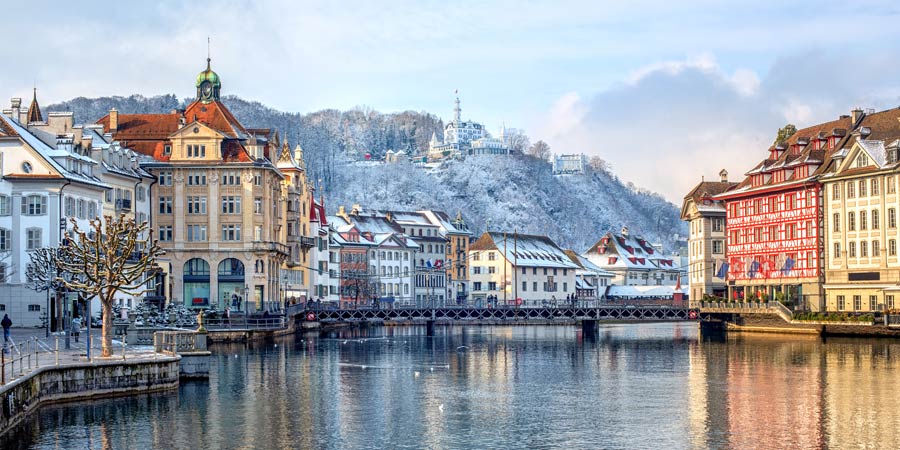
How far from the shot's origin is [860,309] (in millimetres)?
111250

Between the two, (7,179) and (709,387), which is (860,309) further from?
(7,179)

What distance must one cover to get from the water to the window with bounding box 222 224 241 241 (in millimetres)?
26887

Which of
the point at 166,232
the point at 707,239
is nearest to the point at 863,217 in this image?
the point at 707,239

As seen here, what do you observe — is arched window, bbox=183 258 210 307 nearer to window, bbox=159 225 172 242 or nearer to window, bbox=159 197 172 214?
window, bbox=159 225 172 242

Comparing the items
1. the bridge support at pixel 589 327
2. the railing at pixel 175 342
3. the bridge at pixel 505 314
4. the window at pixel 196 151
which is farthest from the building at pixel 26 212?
the bridge support at pixel 589 327

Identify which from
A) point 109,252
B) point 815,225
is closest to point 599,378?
point 109,252

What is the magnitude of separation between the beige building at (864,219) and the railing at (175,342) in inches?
2404

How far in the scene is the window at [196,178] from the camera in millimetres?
117875

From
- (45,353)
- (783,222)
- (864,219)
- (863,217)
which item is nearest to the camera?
(45,353)

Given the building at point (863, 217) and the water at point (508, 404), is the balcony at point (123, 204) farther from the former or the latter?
the building at point (863, 217)

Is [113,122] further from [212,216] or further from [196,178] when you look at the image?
[212,216]

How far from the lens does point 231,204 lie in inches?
4651

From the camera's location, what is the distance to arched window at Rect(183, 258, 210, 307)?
117062 mm

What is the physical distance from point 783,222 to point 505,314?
2699cm
